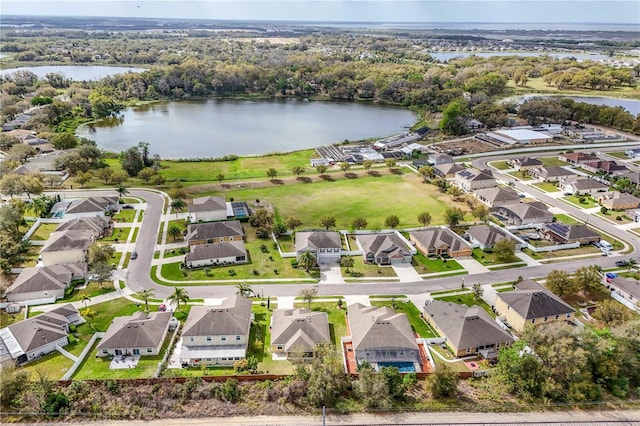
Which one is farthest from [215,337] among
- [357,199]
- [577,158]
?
[577,158]

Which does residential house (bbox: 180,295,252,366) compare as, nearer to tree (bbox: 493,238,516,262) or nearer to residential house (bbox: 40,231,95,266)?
residential house (bbox: 40,231,95,266)

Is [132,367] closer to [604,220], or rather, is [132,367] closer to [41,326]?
[41,326]

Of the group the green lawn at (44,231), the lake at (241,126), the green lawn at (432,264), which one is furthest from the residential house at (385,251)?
the lake at (241,126)

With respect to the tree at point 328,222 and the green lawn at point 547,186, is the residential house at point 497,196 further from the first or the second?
the tree at point 328,222

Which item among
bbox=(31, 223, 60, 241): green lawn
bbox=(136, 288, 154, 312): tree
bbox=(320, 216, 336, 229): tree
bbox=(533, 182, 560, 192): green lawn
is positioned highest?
bbox=(320, 216, 336, 229): tree

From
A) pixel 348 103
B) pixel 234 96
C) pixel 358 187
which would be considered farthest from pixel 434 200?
pixel 234 96

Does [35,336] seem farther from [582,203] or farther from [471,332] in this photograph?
[582,203]

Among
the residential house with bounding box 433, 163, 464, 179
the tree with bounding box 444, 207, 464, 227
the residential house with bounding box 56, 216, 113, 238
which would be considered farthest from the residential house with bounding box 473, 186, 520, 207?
the residential house with bounding box 56, 216, 113, 238
